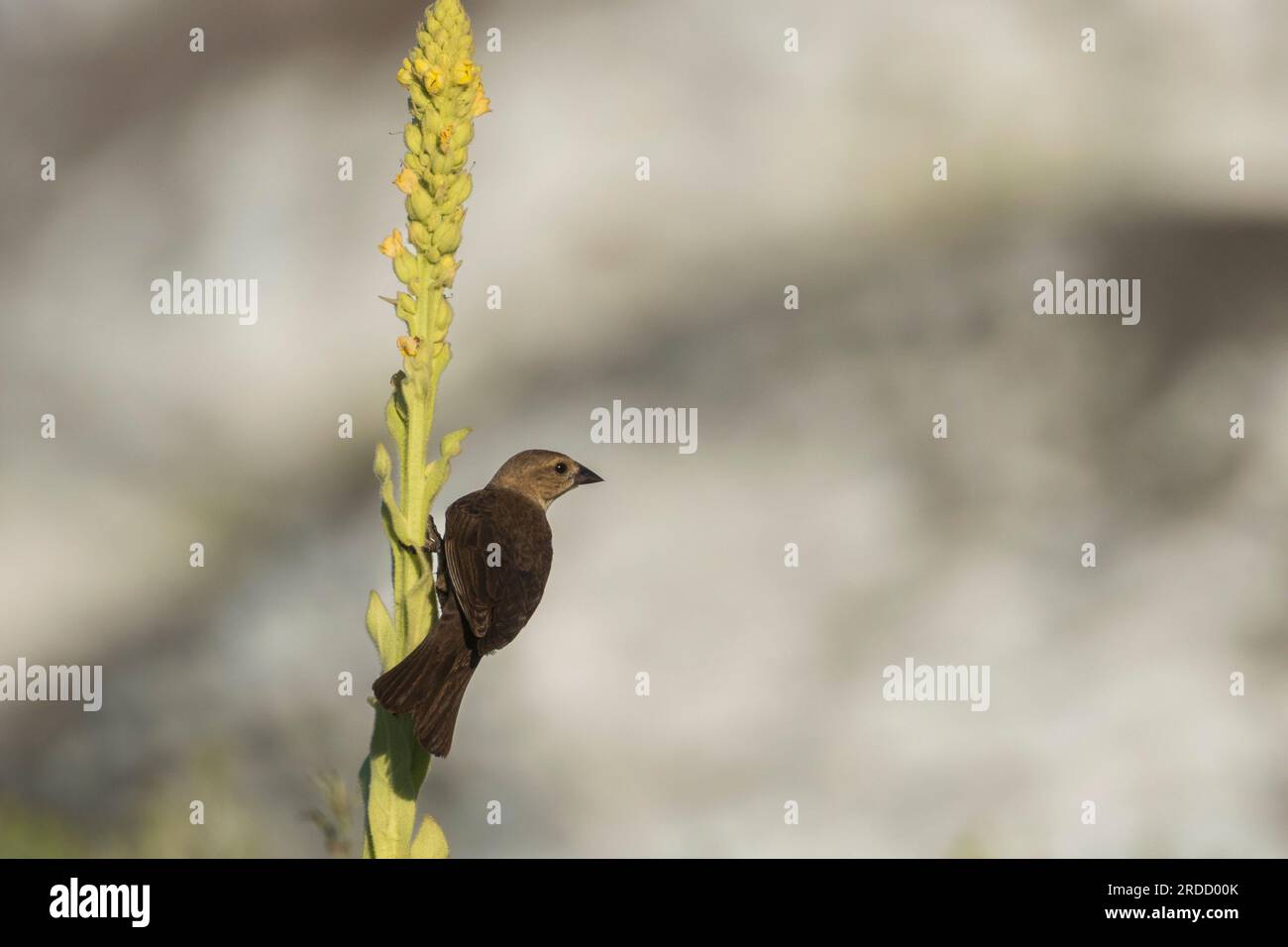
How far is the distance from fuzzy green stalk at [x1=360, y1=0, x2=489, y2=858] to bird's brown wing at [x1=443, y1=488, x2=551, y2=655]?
1.75 ft

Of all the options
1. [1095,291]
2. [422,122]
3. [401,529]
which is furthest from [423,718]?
[1095,291]

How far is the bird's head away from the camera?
232 centimetres

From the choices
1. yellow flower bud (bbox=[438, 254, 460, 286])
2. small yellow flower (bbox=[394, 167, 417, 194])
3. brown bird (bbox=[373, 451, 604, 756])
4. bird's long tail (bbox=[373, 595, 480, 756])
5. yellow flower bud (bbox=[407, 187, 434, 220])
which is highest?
small yellow flower (bbox=[394, 167, 417, 194])

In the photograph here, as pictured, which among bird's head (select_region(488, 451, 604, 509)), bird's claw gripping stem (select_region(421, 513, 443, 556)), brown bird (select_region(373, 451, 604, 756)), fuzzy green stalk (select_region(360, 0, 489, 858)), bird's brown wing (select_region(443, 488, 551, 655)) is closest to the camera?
fuzzy green stalk (select_region(360, 0, 489, 858))

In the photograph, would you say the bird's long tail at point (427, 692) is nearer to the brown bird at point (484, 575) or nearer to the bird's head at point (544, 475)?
the brown bird at point (484, 575)


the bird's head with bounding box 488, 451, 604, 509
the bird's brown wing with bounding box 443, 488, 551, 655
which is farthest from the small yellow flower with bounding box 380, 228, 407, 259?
the bird's head with bounding box 488, 451, 604, 509

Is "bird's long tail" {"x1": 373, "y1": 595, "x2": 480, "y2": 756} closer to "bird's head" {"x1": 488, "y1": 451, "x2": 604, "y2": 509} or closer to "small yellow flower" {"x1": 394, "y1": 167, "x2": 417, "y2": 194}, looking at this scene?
"small yellow flower" {"x1": 394, "y1": 167, "x2": 417, "y2": 194}

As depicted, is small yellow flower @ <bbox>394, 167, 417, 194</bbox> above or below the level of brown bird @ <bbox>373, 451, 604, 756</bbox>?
above

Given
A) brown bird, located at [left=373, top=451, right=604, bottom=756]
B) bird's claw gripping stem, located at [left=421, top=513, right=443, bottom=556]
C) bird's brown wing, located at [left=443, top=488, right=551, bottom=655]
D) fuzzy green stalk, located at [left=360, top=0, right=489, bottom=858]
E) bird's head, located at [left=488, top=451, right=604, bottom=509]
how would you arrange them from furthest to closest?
bird's head, located at [left=488, top=451, right=604, bottom=509], bird's claw gripping stem, located at [left=421, top=513, right=443, bottom=556], bird's brown wing, located at [left=443, top=488, right=551, bottom=655], brown bird, located at [left=373, top=451, right=604, bottom=756], fuzzy green stalk, located at [left=360, top=0, right=489, bottom=858]

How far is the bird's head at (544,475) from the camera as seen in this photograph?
7.61ft

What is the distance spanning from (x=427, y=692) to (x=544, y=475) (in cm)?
125

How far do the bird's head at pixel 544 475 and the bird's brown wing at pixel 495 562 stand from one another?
0.31 m

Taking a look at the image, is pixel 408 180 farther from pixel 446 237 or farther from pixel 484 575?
pixel 484 575

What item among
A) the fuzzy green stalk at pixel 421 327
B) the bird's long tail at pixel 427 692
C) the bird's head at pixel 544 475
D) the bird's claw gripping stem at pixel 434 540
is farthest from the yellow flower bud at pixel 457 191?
the bird's head at pixel 544 475
